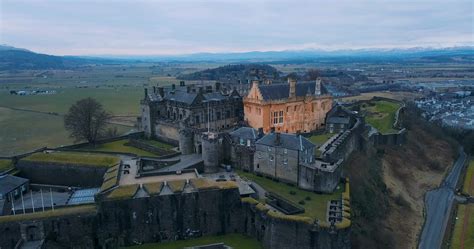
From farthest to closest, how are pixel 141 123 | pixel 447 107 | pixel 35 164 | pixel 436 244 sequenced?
pixel 447 107, pixel 141 123, pixel 35 164, pixel 436 244

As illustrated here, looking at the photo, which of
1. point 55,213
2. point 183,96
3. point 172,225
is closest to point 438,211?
point 172,225

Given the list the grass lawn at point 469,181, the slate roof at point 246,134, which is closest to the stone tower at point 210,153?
the slate roof at point 246,134

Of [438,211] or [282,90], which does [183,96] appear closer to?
[282,90]

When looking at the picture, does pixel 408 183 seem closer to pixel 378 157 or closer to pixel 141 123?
pixel 378 157

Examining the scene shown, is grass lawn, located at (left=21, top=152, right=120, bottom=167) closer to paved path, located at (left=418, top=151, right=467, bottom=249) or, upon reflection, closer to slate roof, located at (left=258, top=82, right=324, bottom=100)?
slate roof, located at (left=258, top=82, right=324, bottom=100)

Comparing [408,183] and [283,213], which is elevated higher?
[283,213]

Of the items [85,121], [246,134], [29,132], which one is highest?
[85,121]

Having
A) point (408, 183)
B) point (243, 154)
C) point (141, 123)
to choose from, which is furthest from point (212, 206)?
point (408, 183)
